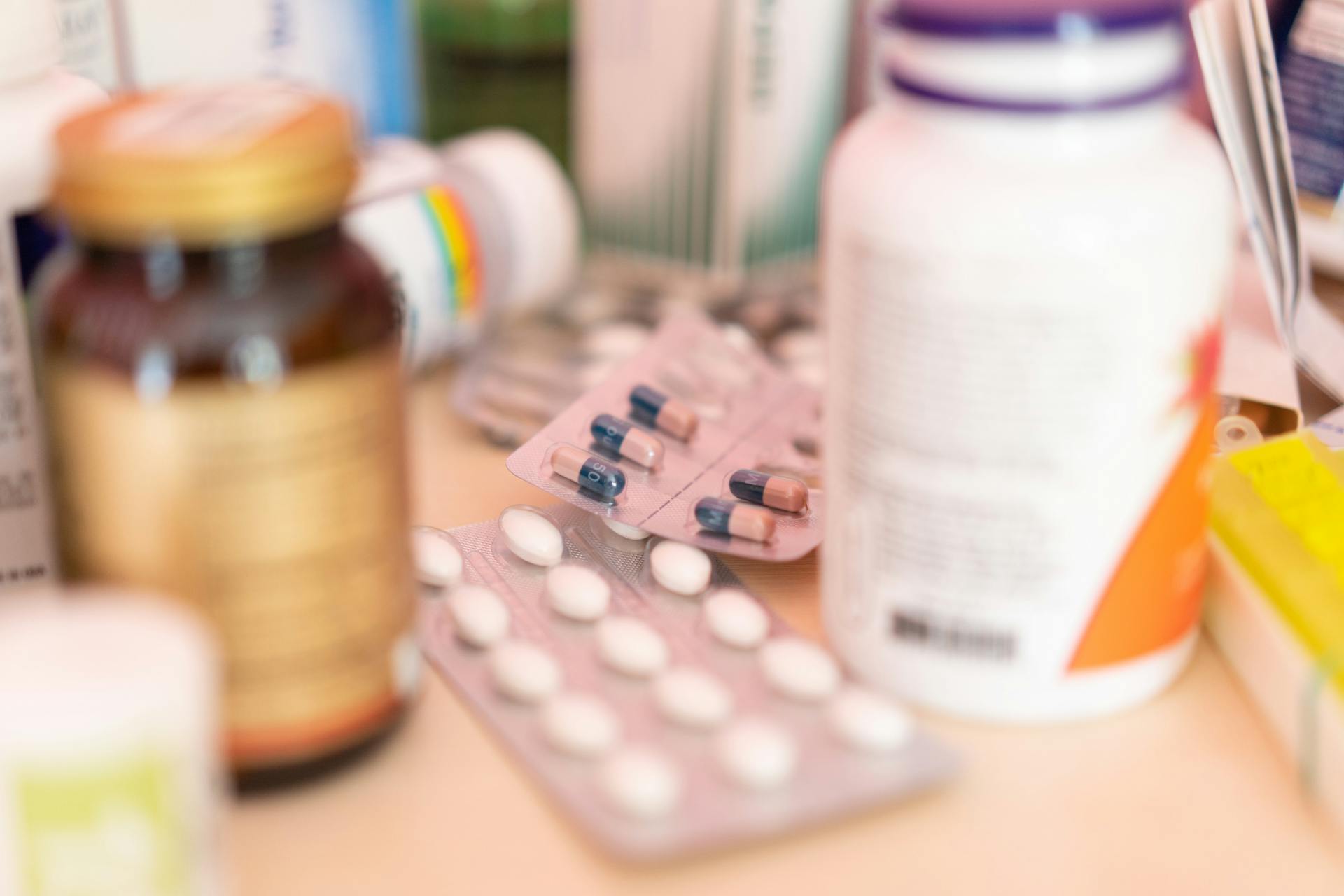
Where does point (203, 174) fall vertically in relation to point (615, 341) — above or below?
above

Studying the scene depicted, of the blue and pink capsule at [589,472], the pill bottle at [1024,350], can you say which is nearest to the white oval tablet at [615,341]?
the blue and pink capsule at [589,472]

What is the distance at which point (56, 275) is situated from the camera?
0.33m

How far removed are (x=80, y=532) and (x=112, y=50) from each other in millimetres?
292

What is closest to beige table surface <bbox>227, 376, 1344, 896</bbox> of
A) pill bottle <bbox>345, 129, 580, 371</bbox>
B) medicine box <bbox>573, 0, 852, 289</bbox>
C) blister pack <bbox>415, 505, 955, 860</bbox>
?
blister pack <bbox>415, 505, 955, 860</bbox>

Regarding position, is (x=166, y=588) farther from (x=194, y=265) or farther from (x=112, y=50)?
(x=112, y=50)

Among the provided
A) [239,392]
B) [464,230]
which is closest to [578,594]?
[239,392]

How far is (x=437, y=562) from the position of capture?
0.44 metres

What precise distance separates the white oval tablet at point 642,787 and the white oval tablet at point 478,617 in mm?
72

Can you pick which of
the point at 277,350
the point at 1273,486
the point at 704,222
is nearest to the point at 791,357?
the point at 704,222

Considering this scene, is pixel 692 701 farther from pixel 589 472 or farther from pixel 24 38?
pixel 24 38

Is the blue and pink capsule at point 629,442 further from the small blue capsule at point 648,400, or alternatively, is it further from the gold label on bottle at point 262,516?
the gold label on bottle at point 262,516

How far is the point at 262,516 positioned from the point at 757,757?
0.13 meters

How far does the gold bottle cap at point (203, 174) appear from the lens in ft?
1.00

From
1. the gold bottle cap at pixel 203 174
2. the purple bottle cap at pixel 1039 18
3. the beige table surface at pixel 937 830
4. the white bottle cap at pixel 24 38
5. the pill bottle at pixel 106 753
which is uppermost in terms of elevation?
the purple bottle cap at pixel 1039 18
